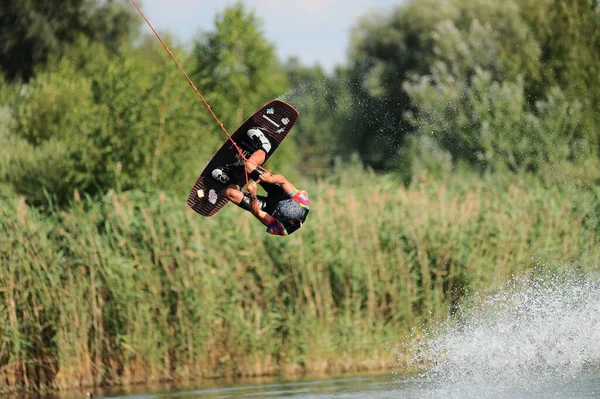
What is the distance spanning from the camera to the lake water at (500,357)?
12469 mm

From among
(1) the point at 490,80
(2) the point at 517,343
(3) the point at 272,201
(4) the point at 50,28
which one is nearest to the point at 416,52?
(1) the point at 490,80

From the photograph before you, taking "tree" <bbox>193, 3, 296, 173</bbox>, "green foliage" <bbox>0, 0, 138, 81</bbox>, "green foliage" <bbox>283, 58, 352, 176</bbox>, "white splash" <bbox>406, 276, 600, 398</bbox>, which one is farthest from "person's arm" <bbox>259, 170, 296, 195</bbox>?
"green foliage" <bbox>0, 0, 138, 81</bbox>

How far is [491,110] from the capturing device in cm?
2609

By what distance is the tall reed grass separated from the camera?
1415cm

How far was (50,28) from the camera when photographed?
1816 inches

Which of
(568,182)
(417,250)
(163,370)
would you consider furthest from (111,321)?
(568,182)

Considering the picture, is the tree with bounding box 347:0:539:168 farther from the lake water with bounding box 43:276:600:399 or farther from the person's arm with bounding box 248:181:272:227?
the person's arm with bounding box 248:181:272:227

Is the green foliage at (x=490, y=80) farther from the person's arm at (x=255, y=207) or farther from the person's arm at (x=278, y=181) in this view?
the person's arm at (x=255, y=207)

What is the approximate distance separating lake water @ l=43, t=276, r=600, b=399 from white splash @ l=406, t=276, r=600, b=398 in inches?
0.5

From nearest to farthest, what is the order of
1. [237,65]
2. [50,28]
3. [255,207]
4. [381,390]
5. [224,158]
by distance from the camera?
[255,207], [224,158], [381,390], [237,65], [50,28]

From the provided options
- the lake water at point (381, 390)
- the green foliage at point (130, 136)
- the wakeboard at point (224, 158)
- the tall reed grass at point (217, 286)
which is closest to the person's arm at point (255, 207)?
the wakeboard at point (224, 158)

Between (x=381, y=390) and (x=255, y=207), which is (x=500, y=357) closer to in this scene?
(x=381, y=390)

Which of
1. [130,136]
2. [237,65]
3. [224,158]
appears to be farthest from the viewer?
[237,65]

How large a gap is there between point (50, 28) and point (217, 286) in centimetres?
3420
